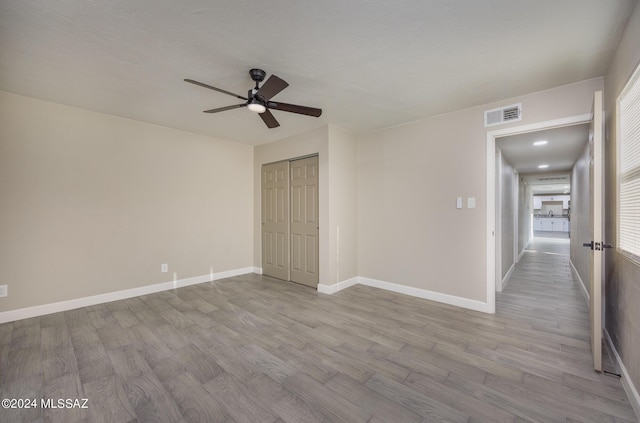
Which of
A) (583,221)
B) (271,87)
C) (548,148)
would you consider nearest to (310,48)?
(271,87)

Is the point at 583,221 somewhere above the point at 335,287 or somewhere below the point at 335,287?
above

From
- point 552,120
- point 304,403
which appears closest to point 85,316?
point 304,403

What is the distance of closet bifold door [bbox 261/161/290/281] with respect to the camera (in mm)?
4707

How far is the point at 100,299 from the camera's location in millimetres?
3498

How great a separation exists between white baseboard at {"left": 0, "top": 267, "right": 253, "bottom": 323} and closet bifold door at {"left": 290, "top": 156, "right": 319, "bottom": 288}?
57.7 inches

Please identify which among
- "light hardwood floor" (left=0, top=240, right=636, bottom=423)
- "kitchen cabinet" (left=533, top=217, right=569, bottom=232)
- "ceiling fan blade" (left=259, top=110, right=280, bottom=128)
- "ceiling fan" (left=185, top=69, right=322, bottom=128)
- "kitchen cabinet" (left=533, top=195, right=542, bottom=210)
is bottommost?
"light hardwood floor" (left=0, top=240, right=636, bottom=423)

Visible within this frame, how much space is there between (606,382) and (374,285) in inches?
104

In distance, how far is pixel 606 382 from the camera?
1.87 metres

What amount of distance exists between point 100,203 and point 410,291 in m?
4.50

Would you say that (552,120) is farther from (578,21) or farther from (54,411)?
(54,411)

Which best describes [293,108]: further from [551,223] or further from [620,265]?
[551,223]

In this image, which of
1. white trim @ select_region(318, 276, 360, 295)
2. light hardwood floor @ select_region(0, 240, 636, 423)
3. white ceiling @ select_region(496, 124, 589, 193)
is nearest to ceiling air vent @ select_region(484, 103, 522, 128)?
white ceiling @ select_region(496, 124, 589, 193)

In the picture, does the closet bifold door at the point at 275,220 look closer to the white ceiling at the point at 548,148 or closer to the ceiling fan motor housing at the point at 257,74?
the ceiling fan motor housing at the point at 257,74

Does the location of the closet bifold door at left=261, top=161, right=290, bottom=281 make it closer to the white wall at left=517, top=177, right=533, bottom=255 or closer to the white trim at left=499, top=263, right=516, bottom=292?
the white trim at left=499, top=263, right=516, bottom=292
